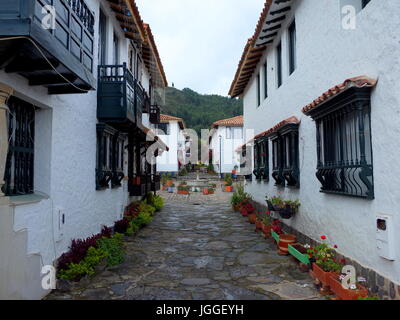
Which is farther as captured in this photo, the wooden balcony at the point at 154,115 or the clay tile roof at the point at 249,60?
the wooden balcony at the point at 154,115

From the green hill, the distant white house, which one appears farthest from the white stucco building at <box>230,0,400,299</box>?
the green hill

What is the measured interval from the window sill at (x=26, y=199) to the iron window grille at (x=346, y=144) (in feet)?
14.5

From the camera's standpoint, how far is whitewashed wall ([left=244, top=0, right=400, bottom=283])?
378cm

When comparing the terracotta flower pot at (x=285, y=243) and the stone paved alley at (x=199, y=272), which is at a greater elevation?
the terracotta flower pot at (x=285, y=243)

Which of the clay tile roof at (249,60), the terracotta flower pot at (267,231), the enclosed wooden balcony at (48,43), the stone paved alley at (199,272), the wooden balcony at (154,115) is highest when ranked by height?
the clay tile roof at (249,60)

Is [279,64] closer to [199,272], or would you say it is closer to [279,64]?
[279,64]

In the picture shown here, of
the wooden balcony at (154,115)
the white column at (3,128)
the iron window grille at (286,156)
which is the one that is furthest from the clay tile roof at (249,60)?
the white column at (3,128)

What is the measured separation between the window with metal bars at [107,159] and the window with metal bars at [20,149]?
8.42ft

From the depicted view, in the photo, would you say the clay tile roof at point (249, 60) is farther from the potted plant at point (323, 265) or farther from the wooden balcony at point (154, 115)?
the potted plant at point (323, 265)

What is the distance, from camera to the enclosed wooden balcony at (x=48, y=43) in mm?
3088

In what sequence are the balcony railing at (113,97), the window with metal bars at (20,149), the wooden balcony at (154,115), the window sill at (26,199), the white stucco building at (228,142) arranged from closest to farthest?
1. the window sill at (26,199)
2. the window with metal bars at (20,149)
3. the balcony railing at (113,97)
4. the wooden balcony at (154,115)
5. the white stucco building at (228,142)

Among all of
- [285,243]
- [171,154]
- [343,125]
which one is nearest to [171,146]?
[171,154]

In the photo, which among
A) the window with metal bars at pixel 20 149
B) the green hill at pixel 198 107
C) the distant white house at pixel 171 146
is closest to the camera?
the window with metal bars at pixel 20 149

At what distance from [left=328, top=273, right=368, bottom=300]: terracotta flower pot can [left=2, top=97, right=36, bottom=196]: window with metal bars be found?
178 inches
